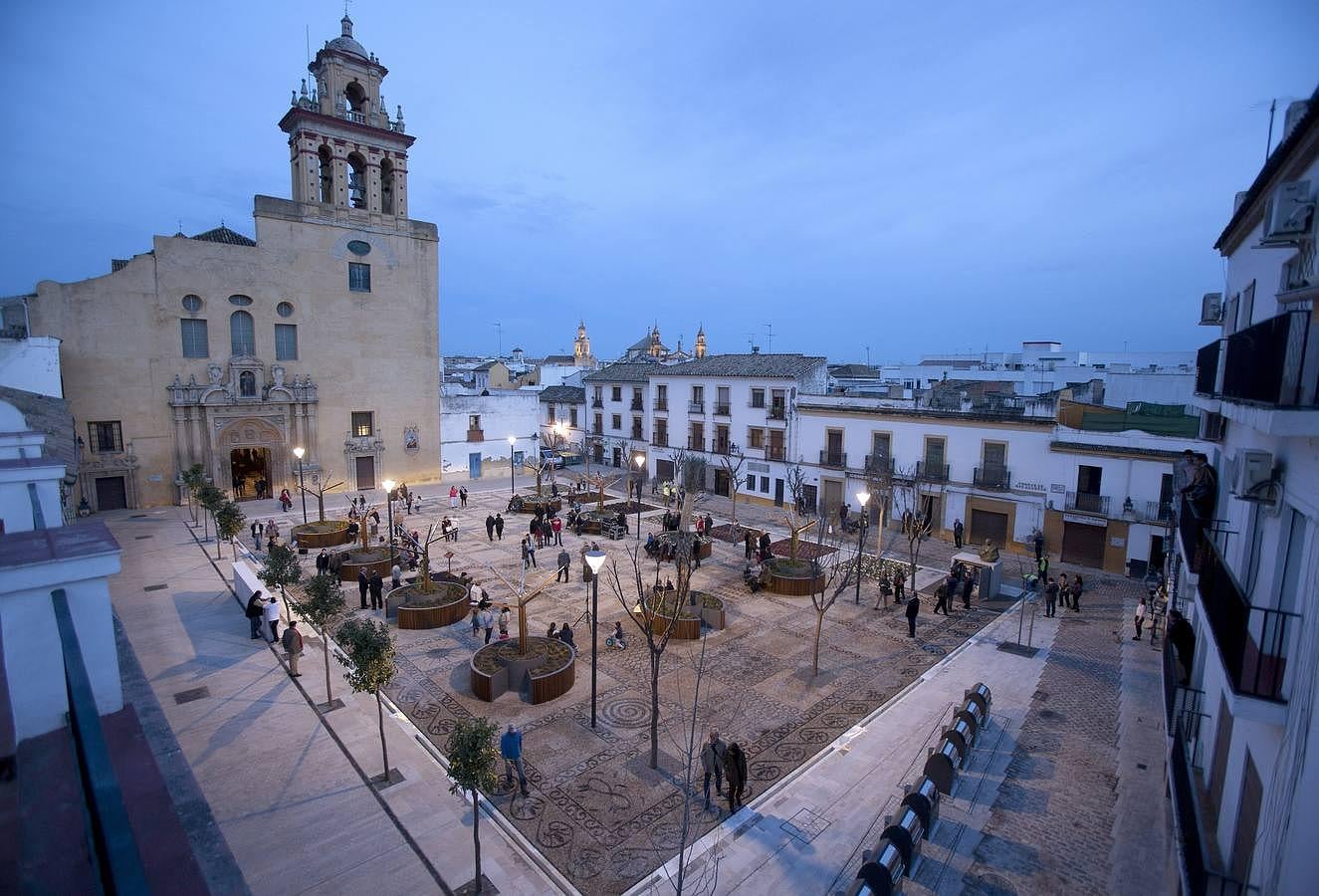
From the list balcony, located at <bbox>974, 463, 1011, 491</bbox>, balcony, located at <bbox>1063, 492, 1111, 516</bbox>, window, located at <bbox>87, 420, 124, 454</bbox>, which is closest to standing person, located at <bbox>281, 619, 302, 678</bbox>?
window, located at <bbox>87, 420, 124, 454</bbox>

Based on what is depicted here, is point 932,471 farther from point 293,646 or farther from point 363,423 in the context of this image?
point 363,423

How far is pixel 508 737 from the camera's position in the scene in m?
9.73

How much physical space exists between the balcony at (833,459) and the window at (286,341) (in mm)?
26729

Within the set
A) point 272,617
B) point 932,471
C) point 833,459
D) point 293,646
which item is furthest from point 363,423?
point 932,471

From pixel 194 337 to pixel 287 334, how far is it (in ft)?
12.5

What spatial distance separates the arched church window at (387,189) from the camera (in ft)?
114

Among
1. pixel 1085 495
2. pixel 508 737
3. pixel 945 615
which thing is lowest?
pixel 945 615

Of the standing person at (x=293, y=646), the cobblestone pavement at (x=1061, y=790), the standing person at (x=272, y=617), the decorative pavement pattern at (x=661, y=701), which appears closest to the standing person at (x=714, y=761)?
the decorative pavement pattern at (x=661, y=701)

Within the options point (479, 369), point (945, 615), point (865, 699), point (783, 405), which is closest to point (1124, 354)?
point (783, 405)

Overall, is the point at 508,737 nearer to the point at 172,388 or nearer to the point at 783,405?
the point at 783,405

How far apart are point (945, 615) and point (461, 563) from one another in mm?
15221

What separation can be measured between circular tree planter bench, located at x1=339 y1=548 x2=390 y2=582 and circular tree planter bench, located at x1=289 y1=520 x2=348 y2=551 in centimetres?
300

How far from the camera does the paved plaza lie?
841 centimetres

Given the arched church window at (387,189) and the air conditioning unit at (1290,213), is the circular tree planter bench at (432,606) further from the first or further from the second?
the arched church window at (387,189)
